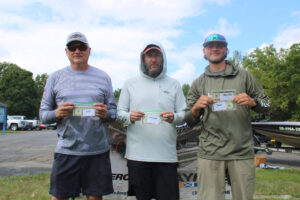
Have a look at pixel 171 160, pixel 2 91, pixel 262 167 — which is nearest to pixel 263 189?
pixel 262 167

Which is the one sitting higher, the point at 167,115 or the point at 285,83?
the point at 285,83

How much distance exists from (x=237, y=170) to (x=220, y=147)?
0.26 metres

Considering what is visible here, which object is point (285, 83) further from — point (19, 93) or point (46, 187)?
point (19, 93)

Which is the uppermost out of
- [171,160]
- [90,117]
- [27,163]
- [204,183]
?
[90,117]

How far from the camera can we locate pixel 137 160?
9.30 ft

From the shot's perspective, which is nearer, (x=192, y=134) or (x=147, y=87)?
(x=147, y=87)

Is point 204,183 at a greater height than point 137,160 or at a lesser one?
lesser

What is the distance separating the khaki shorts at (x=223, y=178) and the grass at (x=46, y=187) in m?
2.77

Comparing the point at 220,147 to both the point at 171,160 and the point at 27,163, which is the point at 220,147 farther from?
the point at 27,163

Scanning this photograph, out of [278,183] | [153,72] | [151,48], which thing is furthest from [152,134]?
[278,183]

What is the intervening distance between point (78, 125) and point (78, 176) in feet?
1.69

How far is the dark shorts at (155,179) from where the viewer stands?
2838 millimetres

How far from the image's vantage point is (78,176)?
280 centimetres

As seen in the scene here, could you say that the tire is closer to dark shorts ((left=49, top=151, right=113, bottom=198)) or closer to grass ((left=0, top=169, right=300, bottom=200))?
grass ((left=0, top=169, right=300, bottom=200))
